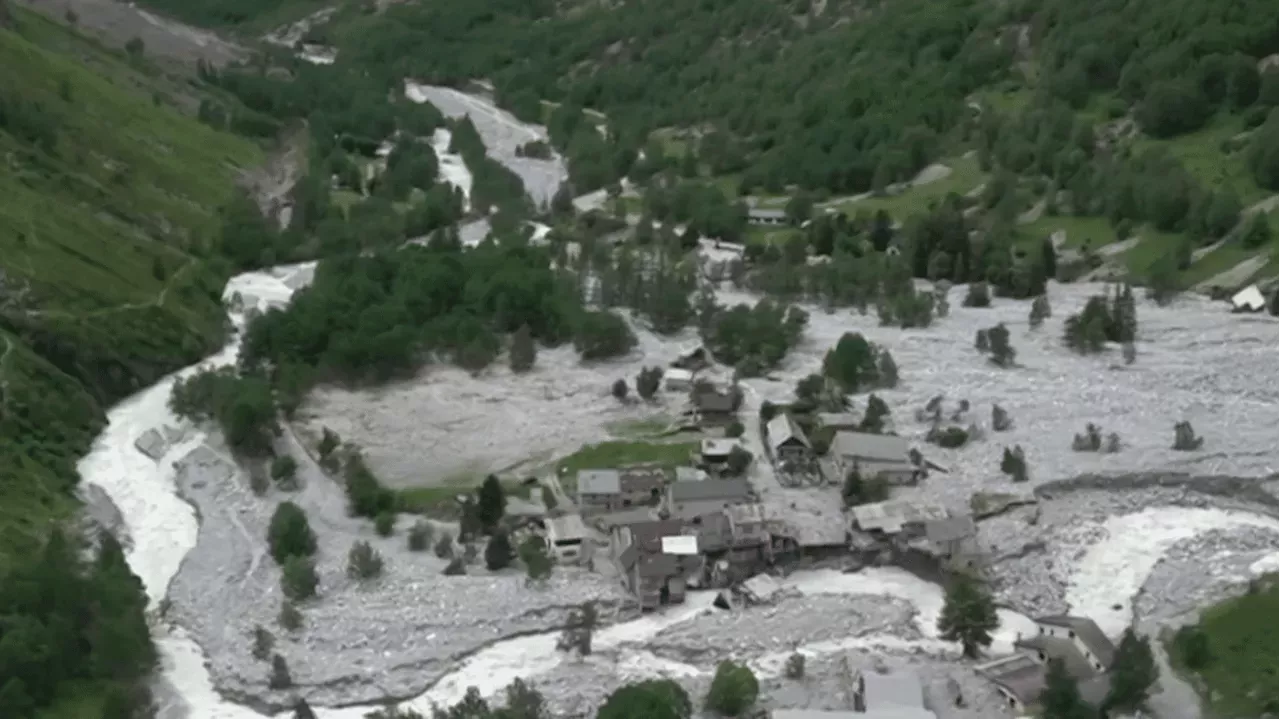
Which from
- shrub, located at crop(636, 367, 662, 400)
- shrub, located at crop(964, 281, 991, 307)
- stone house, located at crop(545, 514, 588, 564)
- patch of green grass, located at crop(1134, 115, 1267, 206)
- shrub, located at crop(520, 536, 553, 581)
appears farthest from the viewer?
patch of green grass, located at crop(1134, 115, 1267, 206)

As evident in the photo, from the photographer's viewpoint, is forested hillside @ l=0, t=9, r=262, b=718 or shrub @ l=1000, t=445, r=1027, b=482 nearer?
forested hillside @ l=0, t=9, r=262, b=718

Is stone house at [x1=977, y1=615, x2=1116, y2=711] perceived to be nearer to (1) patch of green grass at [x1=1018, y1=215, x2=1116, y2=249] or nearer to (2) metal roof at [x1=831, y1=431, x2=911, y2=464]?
(2) metal roof at [x1=831, y1=431, x2=911, y2=464]

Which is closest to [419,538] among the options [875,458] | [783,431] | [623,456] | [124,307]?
[623,456]

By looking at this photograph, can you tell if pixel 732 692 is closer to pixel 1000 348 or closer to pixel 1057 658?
pixel 1057 658

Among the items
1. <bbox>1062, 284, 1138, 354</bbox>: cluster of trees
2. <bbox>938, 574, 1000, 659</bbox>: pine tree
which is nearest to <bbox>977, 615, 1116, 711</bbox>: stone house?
<bbox>938, 574, 1000, 659</bbox>: pine tree

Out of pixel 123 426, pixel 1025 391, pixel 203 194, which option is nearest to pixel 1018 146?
pixel 1025 391

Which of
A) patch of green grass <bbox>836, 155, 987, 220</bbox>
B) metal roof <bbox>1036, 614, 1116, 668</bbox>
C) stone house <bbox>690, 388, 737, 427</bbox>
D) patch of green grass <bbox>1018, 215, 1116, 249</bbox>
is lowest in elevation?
metal roof <bbox>1036, 614, 1116, 668</bbox>
